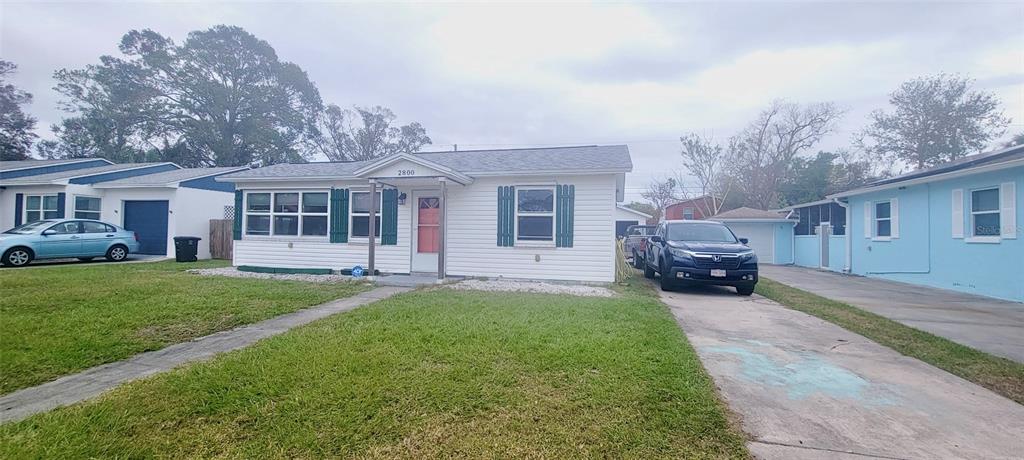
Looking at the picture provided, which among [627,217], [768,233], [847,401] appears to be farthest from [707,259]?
[627,217]

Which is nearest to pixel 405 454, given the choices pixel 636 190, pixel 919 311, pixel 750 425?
pixel 750 425

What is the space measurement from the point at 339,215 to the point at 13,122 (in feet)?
112

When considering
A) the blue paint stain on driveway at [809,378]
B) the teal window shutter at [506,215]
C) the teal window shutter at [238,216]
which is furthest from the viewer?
the teal window shutter at [238,216]

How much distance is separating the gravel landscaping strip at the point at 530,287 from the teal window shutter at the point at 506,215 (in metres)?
1.06

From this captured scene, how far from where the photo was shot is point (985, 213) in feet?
30.5

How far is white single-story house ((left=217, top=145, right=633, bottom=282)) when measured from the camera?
9.37 metres

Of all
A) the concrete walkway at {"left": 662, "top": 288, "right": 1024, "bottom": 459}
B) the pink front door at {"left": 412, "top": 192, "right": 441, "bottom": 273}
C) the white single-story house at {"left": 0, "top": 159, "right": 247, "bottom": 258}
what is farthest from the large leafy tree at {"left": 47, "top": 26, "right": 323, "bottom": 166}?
the concrete walkway at {"left": 662, "top": 288, "right": 1024, "bottom": 459}

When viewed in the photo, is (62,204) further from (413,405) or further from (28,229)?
(413,405)

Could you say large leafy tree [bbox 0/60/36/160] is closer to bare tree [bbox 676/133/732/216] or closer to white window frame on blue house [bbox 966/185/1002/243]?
white window frame on blue house [bbox 966/185/1002/243]

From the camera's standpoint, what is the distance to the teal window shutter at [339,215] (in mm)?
10602

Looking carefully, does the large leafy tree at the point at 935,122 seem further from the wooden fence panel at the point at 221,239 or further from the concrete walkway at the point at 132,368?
the wooden fence panel at the point at 221,239

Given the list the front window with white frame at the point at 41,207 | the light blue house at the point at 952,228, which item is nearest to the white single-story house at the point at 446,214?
the light blue house at the point at 952,228

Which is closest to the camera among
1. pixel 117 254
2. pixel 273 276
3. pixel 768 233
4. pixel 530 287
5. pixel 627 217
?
pixel 530 287

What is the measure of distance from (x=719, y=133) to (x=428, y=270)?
29923 mm
